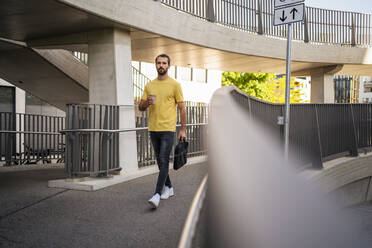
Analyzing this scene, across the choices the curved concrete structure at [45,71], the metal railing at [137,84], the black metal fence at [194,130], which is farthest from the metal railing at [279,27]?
the metal railing at [137,84]

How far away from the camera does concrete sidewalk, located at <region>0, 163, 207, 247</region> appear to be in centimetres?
397

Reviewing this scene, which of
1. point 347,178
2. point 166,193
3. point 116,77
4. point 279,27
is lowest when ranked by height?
point 347,178

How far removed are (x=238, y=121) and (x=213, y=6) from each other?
32.3 ft

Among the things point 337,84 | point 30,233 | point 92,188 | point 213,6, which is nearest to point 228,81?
point 213,6

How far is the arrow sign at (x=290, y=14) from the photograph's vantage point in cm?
725

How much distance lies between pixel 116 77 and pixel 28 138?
513 centimetres

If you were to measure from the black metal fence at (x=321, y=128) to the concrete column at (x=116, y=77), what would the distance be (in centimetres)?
320

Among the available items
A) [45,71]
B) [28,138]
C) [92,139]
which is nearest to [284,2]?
[92,139]

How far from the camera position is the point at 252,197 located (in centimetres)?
195

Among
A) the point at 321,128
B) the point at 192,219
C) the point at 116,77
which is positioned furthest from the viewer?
the point at 321,128

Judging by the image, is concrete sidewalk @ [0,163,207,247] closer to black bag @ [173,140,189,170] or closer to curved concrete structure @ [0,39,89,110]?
black bag @ [173,140,189,170]

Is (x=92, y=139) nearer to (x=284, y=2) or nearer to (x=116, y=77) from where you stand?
(x=116, y=77)

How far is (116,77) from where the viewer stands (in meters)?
8.30

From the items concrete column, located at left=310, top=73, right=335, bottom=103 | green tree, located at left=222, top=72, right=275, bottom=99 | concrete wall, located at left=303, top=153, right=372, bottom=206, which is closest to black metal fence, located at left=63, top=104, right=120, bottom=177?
concrete wall, located at left=303, top=153, right=372, bottom=206
